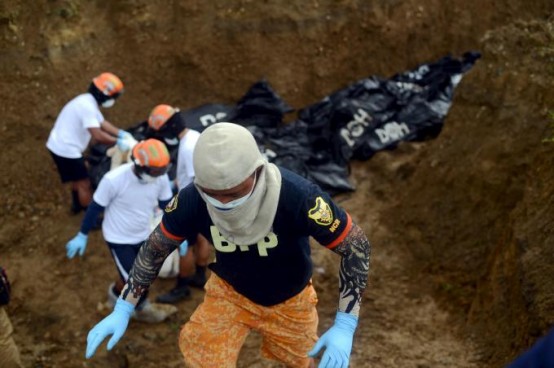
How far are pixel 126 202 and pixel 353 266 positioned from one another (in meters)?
2.09

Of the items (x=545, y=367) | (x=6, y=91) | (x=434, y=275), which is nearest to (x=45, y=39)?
(x=6, y=91)

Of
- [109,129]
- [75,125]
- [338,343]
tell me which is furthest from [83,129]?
[338,343]

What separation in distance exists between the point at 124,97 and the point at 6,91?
1.31 meters

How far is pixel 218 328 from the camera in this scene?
347 centimetres

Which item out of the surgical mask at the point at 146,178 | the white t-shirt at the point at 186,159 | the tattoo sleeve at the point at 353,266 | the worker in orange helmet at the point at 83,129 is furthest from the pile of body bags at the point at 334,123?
the tattoo sleeve at the point at 353,266

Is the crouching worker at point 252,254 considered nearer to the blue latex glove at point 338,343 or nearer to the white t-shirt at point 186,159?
the blue latex glove at point 338,343

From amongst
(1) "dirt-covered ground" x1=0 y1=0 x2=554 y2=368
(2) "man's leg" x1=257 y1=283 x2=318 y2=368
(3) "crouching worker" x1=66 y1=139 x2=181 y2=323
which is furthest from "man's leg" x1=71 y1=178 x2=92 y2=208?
(2) "man's leg" x1=257 y1=283 x2=318 y2=368

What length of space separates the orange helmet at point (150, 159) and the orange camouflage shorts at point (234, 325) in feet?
3.86

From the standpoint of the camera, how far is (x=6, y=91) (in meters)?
6.61

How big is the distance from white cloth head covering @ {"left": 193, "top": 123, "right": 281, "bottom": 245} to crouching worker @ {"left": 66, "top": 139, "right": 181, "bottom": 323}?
4.72ft

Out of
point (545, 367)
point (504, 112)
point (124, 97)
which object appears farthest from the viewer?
point (124, 97)

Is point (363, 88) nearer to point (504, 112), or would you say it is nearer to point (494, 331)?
point (504, 112)

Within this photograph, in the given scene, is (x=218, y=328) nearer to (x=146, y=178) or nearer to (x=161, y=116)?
(x=146, y=178)

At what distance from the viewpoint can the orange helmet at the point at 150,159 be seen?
4.34 metres
